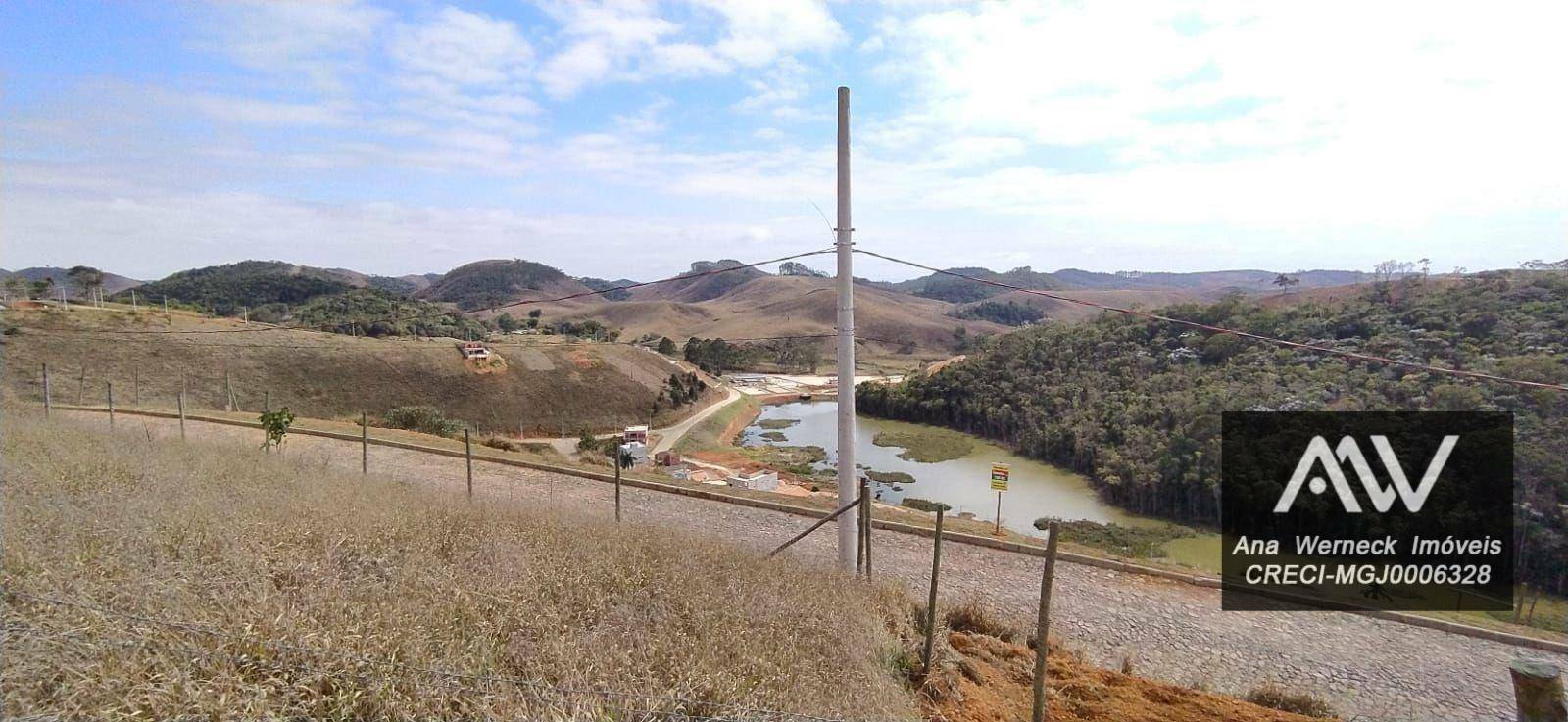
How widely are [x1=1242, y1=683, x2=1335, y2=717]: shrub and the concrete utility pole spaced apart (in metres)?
3.33

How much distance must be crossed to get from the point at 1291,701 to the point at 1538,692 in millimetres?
3310

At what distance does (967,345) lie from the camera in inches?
3967

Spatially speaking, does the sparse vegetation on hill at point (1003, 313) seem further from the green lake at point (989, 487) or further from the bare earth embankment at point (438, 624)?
the bare earth embankment at point (438, 624)

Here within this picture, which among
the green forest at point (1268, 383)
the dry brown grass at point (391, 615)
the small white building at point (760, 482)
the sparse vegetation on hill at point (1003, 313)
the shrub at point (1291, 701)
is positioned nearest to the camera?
the dry brown grass at point (391, 615)

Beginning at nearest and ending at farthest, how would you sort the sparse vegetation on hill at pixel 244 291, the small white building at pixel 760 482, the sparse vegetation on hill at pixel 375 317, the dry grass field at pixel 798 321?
the small white building at pixel 760 482 → the sparse vegetation on hill at pixel 375 317 → the sparse vegetation on hill at pixel 244 291 → the dry grass field at pixel 798 321

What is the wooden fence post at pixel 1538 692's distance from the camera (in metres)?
2.33

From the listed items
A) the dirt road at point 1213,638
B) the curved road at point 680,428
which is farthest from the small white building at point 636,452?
the dirt road at point 1213,638

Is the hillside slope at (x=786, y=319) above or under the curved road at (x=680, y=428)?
above

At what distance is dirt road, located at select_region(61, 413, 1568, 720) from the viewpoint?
232 inches

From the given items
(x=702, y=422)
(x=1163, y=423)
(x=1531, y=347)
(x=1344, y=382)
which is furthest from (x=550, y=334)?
(x=1531, y=347)

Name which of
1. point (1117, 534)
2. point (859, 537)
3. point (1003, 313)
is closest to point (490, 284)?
point (1003, 313)

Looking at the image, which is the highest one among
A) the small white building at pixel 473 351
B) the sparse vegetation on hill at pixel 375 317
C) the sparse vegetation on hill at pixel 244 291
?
the sparse vegetation on hill at pixel 244 291

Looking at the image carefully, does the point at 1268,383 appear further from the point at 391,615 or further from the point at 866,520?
the point at 391,615

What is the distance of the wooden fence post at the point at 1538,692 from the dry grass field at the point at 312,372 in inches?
1342
